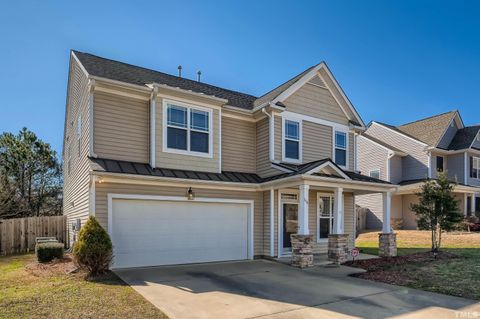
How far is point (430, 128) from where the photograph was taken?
1071 inches

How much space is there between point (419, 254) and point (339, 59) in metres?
9.93

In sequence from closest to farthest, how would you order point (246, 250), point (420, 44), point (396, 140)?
point (246, 250) → point (420, 44) → point (396, 140)

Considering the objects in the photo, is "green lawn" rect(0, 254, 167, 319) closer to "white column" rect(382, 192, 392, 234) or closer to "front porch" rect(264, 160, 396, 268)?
"front porch" rect(264, 160, 396, 268)

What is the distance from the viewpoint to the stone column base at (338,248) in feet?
37.5

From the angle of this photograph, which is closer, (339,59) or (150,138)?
(150,138)

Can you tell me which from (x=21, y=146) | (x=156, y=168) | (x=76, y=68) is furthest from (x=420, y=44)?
(x=21, y=146)

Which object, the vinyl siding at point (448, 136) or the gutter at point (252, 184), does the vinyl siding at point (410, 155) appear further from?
the gutter at point (252, 184)

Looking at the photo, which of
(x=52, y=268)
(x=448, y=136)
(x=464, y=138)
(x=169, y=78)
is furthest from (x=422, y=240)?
(x=52, y=268)

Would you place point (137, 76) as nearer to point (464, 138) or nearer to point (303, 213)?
point (303, 213)

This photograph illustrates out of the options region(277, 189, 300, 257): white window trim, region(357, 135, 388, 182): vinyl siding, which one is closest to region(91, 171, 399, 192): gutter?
region(277, 189, 300, 257): white window trim

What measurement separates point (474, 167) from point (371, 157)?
8276mm

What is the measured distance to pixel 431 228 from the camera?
13.5 metres

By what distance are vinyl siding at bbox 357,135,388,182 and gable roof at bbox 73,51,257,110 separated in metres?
14.4

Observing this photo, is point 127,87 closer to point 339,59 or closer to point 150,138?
point 150,138
